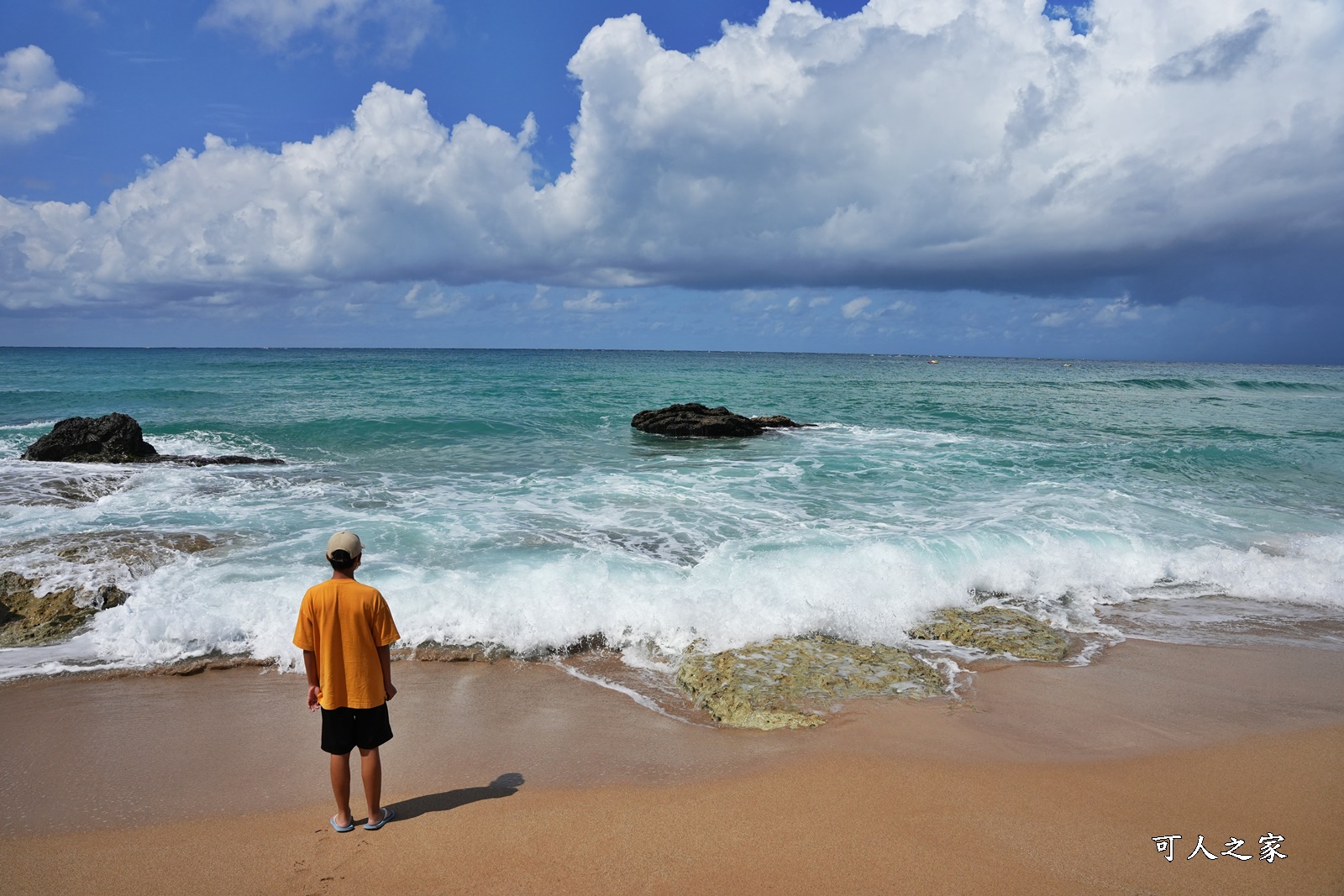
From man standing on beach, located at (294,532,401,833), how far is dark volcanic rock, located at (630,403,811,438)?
54.9 feet

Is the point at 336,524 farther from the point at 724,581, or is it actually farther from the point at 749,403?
the point at 749,403

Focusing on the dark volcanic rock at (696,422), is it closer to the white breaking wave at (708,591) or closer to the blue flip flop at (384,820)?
the white breaking wave at (708,591)

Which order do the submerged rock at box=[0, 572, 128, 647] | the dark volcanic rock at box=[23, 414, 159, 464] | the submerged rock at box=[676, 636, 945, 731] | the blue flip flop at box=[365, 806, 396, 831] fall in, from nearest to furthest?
the blue flip flop at box=[365, 806, 396, 831] < the submerged rock at box=[676, 636, 945, 731] < the submerged rock at box=[0, 572, 128, 647] < the dark volcanic rock at box=[23, 414, 159, 464]

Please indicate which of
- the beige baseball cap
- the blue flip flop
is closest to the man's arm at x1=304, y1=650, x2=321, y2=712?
the beige baseball cap

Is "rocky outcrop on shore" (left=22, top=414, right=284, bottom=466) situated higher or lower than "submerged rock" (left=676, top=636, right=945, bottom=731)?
higher

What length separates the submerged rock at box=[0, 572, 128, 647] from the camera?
6203 millimetres

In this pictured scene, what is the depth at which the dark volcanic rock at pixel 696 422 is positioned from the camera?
2020 centimetres

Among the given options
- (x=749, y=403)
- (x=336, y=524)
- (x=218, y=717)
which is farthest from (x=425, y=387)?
(x=218, y=717)

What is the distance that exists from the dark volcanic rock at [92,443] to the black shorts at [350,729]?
1398 centimetres

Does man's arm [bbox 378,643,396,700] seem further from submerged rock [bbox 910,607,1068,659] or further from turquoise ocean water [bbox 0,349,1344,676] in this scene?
submerged rock [bbox 910,607,1068,659]

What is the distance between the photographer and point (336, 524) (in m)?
9.79

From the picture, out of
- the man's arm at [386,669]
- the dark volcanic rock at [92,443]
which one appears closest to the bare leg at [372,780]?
the man's arm at [386,669]

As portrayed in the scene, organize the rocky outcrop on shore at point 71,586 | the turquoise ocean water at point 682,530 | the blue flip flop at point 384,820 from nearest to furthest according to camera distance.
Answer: the blue flip flop at point 384,820
the rocky outcrop on shore at point 71,586
the turquoise ocean water at point 682,530

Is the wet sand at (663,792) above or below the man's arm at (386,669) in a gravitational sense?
below
